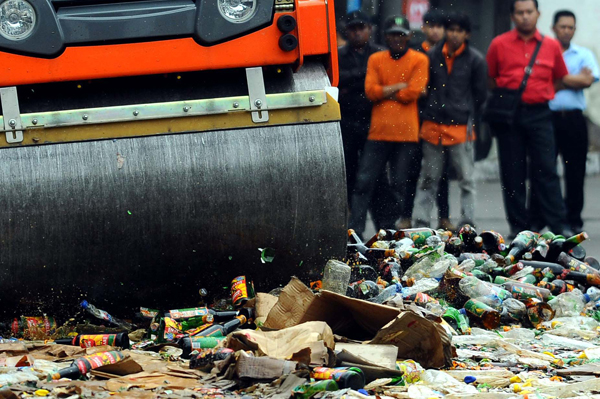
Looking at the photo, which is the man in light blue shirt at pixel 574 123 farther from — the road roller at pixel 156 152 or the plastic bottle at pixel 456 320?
the road roller at pixel 156 152

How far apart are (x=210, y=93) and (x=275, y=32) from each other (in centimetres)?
37

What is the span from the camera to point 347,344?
388 cm

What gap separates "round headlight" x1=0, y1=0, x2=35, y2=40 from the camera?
13.8 ft

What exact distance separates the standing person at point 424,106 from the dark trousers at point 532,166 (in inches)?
19.9

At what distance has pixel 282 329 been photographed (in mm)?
3943

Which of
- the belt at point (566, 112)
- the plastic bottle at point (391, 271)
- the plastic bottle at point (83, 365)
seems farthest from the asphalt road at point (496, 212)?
the plastic bottle at point (83, 365)

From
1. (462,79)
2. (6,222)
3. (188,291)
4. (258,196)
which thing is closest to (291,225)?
(258,196)

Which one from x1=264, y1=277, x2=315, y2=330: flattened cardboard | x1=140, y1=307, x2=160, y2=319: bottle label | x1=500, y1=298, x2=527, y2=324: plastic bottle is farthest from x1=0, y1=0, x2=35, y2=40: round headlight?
x1=500, y1=298, x2=527, y2=324: plastic bottle

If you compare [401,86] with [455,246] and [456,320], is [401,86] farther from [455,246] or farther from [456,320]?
[456,320]

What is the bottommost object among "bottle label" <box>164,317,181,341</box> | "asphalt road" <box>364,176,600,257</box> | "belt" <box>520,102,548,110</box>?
"asphalt road" <box>364,176,600,257</box>

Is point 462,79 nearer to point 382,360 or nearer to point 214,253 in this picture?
point 214,253

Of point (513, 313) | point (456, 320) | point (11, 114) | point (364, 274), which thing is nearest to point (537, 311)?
point (513, 313)

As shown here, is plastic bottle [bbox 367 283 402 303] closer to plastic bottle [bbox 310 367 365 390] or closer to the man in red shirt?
plastic bottle [bbox 310 367 365 390]

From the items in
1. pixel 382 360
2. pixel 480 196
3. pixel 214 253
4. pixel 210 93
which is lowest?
pixel 480 196
